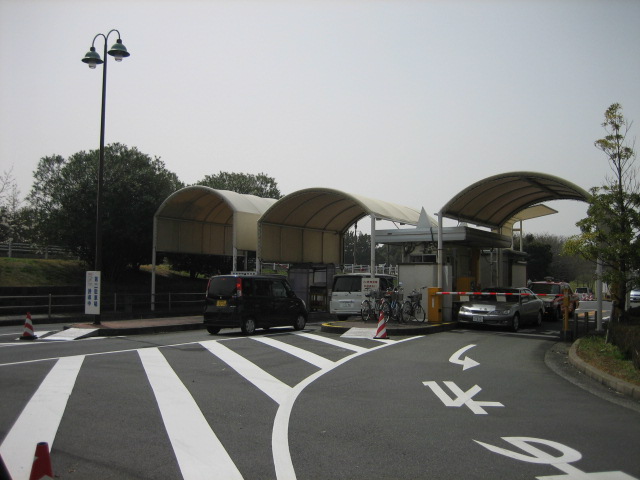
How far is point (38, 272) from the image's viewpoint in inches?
1140

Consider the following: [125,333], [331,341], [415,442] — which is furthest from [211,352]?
[415,442]

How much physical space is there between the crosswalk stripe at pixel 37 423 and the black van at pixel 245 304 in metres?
7.50

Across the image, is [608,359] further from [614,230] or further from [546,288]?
[546,288]

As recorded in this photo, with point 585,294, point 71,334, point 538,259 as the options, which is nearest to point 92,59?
point 71,334

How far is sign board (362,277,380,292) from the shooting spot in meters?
20.7

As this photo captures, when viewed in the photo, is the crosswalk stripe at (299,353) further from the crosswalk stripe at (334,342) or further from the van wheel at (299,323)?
the van wheel at (299,323)

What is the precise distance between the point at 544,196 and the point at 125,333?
54.6 ft

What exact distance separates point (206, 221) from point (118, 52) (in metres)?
13.4

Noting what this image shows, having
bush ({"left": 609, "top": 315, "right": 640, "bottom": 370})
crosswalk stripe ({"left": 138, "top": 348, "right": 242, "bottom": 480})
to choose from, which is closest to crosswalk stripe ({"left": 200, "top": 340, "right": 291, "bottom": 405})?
crosswalk stripe ({"left": 138, "top": 348, "right": 242, "bottom": 480})

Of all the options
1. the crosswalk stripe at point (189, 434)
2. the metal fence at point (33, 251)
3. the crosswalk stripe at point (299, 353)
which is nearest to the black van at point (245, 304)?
the crosswalk stripe at point (299, 353)

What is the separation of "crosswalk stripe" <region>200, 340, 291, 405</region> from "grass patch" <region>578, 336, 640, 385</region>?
5441 mm

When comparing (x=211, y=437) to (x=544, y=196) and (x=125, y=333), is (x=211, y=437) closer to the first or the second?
(x=125, y=333)

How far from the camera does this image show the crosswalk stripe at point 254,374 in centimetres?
885

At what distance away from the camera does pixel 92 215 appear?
3034 cm
